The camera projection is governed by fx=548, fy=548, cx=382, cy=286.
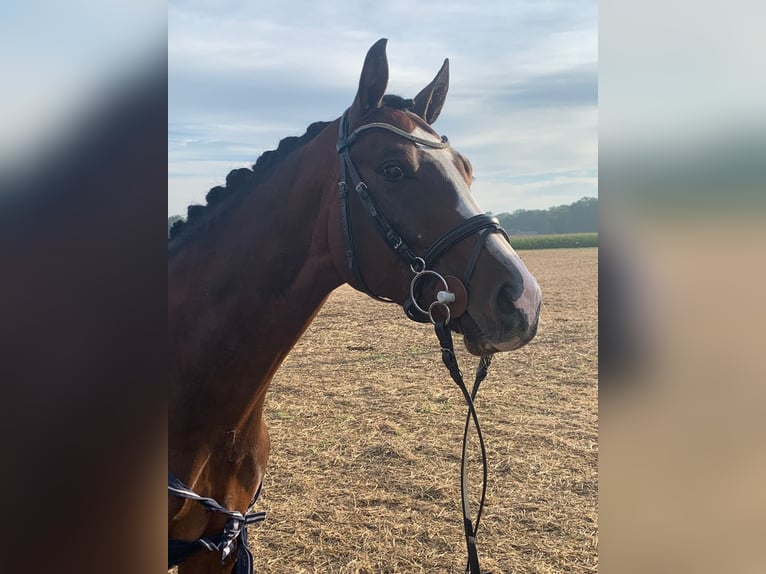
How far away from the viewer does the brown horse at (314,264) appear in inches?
80.9

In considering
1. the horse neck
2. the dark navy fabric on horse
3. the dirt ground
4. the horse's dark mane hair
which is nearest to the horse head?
the horse neck

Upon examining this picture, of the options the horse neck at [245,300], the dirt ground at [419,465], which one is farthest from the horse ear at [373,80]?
the dirt ground at [419,465]

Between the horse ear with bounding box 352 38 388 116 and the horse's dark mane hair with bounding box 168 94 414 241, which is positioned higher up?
the horse ear with bounding box 352 38 388 116

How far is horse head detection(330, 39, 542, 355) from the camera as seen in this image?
1.98m

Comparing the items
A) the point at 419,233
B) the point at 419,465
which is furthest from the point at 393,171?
the point at 419,465

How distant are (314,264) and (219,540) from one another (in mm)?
1239

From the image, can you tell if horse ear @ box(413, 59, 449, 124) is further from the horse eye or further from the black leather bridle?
the horse eye

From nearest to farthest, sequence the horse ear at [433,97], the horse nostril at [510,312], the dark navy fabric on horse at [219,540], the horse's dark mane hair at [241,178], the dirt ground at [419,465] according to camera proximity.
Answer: the horse nostril at [510,312] → the dark navy fabric on horse at [219,540] → the horse's dark mane hair at [241,178] → the horse ear at [433,97] → the dirt ground at [419,465]

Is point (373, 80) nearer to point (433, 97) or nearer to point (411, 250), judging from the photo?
point (433, 97)

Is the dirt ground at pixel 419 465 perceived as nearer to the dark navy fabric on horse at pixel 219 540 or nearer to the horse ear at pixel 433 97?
the dark navy fabric on horse at pixel 219 540

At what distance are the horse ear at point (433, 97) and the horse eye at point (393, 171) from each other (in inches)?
20.3

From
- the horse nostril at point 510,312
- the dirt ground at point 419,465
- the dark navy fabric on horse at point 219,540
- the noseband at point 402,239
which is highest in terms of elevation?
the noseband at point 402,239
